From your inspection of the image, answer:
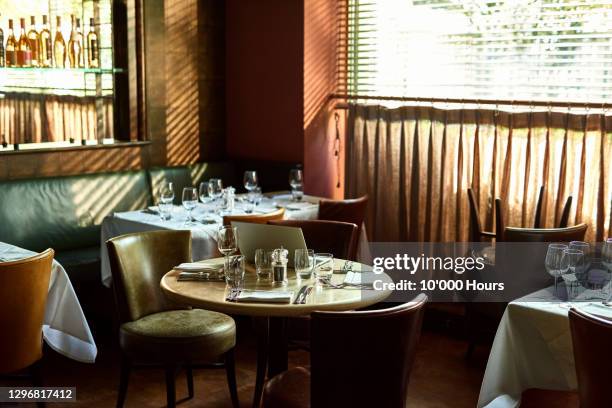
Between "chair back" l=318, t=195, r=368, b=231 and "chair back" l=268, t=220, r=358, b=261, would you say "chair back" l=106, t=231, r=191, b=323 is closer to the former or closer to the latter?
"chair back" l=268, t=220, r=358, b=261

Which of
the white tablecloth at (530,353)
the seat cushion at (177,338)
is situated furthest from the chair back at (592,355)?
the seat cushion at (177,338)

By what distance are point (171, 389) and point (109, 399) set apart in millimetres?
609

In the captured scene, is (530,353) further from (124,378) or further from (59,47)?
(59,47)

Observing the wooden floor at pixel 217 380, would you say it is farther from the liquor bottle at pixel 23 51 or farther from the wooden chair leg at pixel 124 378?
the liquor bottle at pixel 23 51

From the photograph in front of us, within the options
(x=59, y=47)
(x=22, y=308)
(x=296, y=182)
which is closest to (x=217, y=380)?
(x=22, y=308)

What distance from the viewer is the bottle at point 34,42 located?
5473 mm

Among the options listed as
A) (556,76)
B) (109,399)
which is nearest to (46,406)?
(109,399)

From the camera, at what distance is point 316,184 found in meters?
6.21

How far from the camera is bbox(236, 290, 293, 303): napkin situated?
3.03m

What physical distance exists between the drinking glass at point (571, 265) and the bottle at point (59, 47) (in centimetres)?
384

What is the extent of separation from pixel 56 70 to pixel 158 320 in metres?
2.59

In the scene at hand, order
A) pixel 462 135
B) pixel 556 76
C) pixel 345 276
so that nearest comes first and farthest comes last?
1. pixel 345 276
2. pixel 556 76
3. pixel 462 135

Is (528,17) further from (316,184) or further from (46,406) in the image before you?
(46,406)

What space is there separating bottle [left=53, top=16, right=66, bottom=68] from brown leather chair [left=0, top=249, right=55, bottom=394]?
2.47 m
